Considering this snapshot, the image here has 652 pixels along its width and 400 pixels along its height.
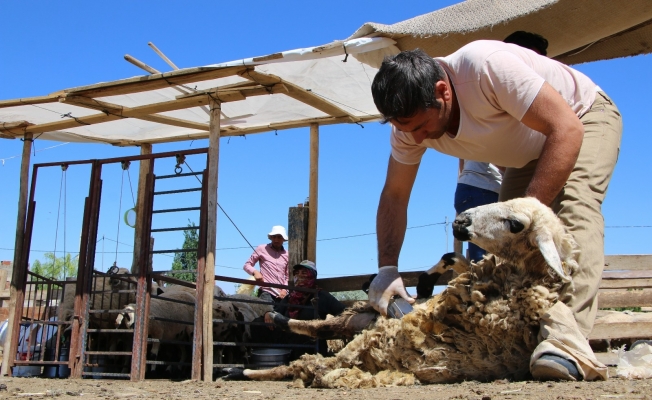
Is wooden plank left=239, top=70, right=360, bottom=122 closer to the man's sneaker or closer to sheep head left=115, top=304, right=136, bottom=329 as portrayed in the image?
sheep head left=115, top=304, right=136, bottom=329

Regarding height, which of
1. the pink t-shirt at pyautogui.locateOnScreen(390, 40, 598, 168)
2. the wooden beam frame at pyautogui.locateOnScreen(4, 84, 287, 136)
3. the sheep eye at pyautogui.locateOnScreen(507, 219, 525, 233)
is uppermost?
the wooden beam frame at pyautogui.locateOnScreen(4, 84, 287, 136)

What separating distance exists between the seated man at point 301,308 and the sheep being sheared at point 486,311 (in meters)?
3.26

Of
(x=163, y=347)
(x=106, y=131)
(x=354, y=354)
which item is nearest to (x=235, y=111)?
(x=106, y=131)

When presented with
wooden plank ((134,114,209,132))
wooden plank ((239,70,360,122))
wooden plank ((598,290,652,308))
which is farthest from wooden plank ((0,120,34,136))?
wooden plank ((598,290,652,308))

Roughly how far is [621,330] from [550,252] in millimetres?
2870

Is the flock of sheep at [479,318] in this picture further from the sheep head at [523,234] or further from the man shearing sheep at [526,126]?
the man shearing sheep at [526,126]

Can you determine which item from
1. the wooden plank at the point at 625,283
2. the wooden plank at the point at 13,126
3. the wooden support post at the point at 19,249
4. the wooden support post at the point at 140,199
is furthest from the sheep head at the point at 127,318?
the wooden plank at the point at 625,283

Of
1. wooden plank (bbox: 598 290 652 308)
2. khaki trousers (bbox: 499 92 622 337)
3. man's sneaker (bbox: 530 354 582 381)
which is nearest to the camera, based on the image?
man's sneaker (bbox: 530 354 582 381)

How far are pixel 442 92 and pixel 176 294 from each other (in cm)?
513

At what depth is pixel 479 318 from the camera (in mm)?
3068

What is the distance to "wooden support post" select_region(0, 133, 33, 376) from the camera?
7117mm

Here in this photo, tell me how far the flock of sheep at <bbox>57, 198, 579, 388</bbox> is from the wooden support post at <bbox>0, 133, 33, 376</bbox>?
4775mm

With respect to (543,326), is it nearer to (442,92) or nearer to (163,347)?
(442,92)

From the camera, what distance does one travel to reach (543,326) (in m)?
2.85
